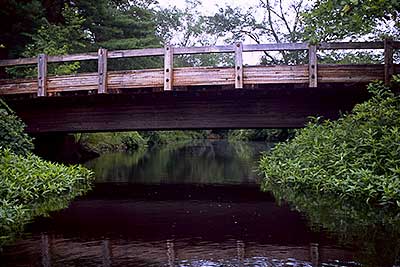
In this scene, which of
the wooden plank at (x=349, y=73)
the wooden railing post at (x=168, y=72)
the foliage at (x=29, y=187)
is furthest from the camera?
the wooden railing post at (x=168, y=72)

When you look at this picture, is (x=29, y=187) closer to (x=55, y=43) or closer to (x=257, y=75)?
(x=257, y=75)

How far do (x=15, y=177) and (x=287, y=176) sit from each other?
20.0ft

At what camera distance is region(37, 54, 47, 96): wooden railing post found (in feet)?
46.9

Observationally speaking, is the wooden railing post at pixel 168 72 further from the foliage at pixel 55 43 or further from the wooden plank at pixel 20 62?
the foliage at pixel 55 43

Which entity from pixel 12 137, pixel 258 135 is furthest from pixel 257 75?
pixel 258 135

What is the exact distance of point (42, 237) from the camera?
6.30 metres

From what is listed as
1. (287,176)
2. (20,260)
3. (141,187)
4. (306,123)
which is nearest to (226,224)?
(20,260)

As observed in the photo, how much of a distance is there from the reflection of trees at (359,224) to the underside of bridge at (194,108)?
16.5 feet

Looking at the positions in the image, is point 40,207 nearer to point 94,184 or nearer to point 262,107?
point 94,184

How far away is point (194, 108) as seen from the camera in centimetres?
1497

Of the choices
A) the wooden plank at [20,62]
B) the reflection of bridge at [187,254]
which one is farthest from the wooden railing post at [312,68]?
the wooden plank at [20,62]

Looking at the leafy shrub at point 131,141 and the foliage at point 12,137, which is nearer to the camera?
the foliage at point 12,137

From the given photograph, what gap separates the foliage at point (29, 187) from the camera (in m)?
7.18

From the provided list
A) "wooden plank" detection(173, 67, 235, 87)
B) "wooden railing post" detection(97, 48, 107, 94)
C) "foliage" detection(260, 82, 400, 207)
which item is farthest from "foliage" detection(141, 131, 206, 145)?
"foliage" detection(260, 82, 400, 207)
